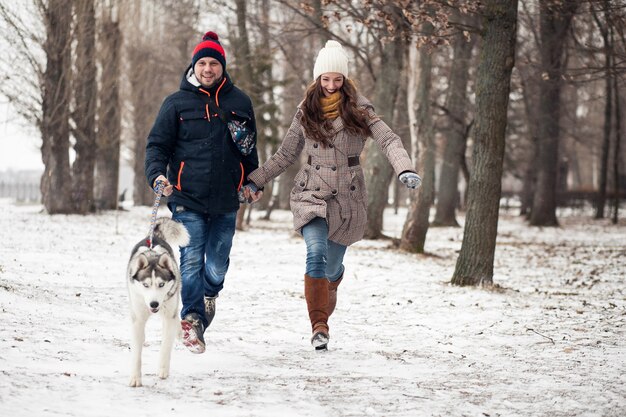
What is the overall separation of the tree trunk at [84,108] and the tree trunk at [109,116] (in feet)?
2.13

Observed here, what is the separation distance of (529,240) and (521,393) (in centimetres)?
1555

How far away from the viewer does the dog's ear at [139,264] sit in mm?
4633

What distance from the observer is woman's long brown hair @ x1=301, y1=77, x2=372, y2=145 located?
601cm

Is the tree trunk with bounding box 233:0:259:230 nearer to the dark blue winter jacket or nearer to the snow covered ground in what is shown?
the snow covered ground

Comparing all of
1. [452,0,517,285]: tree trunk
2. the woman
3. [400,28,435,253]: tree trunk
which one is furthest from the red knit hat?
[400,28,435,253]: tree trunk

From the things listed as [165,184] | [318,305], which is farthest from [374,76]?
[165,184]

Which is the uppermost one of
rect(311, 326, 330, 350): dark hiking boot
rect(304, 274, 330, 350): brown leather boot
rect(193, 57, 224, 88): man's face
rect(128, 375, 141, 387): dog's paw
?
Result: rect(193, 57, 224, 88): man's face

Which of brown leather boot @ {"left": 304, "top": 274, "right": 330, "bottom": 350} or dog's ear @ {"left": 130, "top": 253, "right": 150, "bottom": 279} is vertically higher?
dog's ear @ {"left": 130, "top": 253, "right": 150, "bottom": 279}

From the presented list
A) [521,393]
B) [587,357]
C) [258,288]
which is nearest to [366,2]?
[258,288]

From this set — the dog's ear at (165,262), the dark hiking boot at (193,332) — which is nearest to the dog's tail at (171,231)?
the dog's ear at (165,262)

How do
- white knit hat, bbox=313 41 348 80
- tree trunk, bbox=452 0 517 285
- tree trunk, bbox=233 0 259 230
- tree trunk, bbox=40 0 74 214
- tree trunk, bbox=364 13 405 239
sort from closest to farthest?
1. white knit hat, bbox=313 41 348 80
2. tree trunk, bbox=452 0 517 285
3. tree trunk, bbox=364 13 405 239
4. tree trunk, bbox=233 0 259 230
5. tree trunk, bbox=40 0 74 214

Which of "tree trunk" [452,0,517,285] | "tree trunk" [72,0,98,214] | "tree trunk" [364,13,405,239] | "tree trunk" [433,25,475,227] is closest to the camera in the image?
"tree trunk" [452,0,517,285]

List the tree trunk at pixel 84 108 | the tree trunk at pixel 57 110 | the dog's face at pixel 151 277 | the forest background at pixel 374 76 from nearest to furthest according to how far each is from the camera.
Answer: the dog's face at pixel 151 277
the forest background at pixel 374 76
the tree trunk at pixel 57 110
the tree trunk at pixel 84 108

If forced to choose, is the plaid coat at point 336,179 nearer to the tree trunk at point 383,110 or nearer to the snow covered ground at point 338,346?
the snow covered ground at point 338,346
